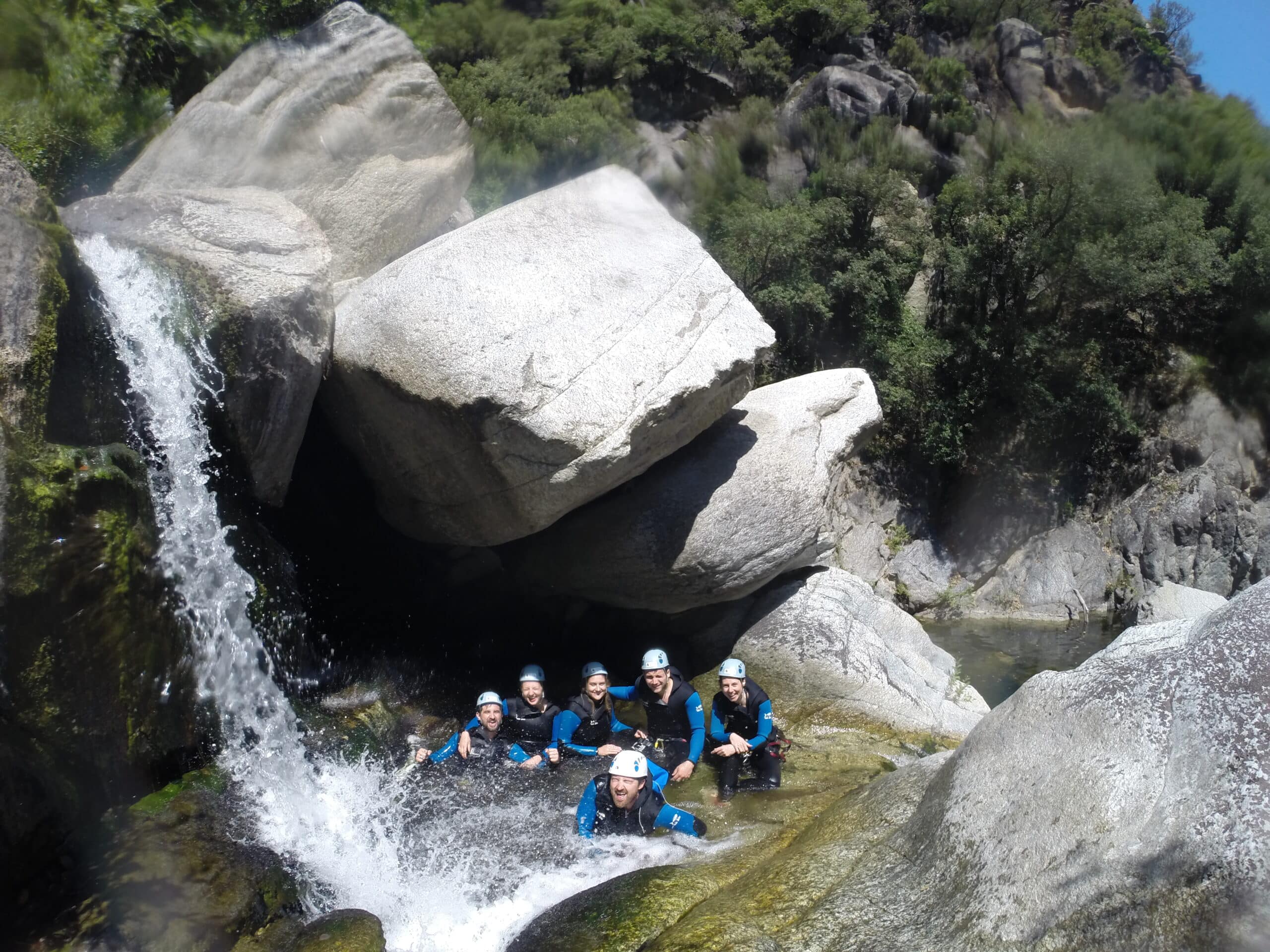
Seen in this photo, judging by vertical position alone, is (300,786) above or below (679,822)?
below

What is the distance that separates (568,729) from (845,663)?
272 centimetres

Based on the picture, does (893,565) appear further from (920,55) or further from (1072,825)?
(920,55)

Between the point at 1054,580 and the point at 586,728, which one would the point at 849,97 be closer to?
A: the point at 1054,580

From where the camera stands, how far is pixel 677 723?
7453 millimetres

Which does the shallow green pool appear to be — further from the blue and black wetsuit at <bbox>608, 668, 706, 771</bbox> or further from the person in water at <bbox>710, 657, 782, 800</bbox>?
the blue and black wetsuit at <bbox>608, 668, 706, 771</bbox>

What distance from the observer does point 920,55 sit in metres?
29.5

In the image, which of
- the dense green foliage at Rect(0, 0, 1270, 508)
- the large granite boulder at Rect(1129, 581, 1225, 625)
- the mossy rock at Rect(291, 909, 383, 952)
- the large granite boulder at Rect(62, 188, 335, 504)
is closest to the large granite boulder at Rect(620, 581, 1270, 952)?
the mossy rock at Rect(291, 909, 383, 952)

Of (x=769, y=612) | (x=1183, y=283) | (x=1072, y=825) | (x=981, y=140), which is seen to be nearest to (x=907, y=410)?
(x=1183, y=283)

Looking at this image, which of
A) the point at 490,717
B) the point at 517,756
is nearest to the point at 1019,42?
the point at 490,717

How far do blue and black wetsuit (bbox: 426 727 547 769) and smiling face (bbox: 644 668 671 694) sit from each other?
98cm

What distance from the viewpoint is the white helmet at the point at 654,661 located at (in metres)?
7.45

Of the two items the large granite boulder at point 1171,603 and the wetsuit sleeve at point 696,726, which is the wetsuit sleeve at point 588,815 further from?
the large granite boulder at point 1171,603

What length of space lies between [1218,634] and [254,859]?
4663 millimetres

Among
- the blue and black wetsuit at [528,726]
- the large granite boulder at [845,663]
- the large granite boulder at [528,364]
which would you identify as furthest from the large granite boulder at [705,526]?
the blue and black wetsuit at [528,726]
